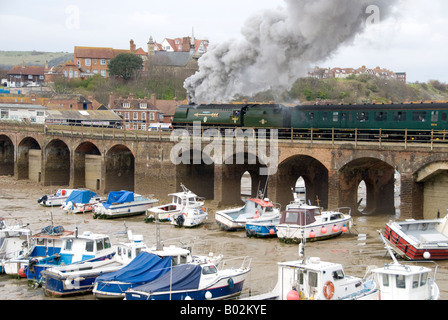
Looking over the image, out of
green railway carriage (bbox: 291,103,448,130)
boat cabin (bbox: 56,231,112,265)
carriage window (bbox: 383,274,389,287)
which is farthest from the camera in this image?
green railway carriage (bbox: 291,103,448,130)

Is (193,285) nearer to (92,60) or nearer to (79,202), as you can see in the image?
(79,202)

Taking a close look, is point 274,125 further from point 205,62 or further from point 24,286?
point 24,286

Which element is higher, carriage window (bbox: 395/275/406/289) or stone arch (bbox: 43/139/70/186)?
stone arch (bbox: 43/139/70/186)

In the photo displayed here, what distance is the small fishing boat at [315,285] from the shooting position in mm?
20188

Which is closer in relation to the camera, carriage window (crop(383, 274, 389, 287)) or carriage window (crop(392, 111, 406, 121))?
carriage window (crop(383, 274, 389, 287))

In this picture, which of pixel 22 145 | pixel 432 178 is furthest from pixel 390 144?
pixel 22 145

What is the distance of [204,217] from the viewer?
3850cm

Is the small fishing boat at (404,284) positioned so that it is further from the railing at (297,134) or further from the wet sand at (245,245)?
the railing at (297,134)

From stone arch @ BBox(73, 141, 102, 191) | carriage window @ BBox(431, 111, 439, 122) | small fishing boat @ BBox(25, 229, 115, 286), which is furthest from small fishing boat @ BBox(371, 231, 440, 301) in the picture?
stone arch @ BBox(73, 141, 102, 191)

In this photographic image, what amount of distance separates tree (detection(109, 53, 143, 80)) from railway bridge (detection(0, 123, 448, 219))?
170 feet

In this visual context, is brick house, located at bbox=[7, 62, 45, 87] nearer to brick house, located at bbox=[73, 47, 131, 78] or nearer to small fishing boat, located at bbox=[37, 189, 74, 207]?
brick house, located at bbox=[73, 47, 131, 78]

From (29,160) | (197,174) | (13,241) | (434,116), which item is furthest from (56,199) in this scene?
(434,116)

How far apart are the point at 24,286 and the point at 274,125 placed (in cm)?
2490

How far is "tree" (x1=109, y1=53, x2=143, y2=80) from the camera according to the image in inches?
4562
